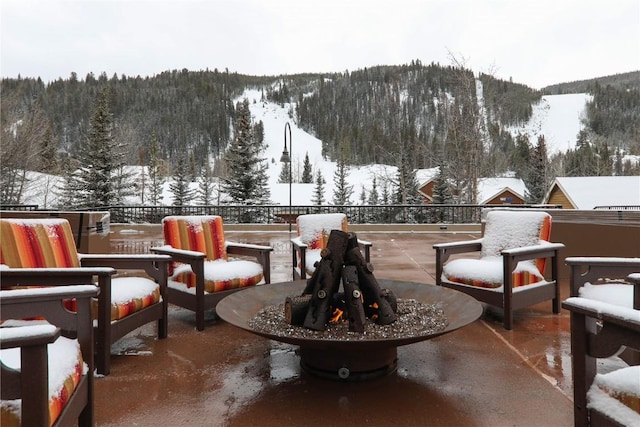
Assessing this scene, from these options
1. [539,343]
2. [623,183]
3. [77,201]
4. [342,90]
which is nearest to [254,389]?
[539,343]

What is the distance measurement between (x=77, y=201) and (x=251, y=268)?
1937cm

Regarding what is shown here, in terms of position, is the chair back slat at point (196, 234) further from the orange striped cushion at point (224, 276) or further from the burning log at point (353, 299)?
the burning log at point (353, 299)

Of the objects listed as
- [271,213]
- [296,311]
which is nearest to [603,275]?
[296,311]

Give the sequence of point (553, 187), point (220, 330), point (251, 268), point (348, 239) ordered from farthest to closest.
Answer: point (553, 187) < point (251, 268) < point (220, 330) < point (348, 239)

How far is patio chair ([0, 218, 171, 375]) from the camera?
79.8 inches

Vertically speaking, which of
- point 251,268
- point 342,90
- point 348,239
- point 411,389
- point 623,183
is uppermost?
point 342,90

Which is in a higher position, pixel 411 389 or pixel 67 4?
pixel 67 4

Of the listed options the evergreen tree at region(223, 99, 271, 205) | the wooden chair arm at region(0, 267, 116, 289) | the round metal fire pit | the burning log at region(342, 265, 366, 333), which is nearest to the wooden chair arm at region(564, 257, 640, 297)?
the round metal fire pit

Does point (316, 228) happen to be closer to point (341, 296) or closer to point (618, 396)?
point (341, 296)

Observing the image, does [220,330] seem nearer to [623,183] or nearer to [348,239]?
[348,239]

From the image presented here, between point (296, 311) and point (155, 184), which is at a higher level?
point (155, 184)

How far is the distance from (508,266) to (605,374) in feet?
5.22

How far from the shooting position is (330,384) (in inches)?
80.7

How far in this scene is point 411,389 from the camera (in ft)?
6.54
